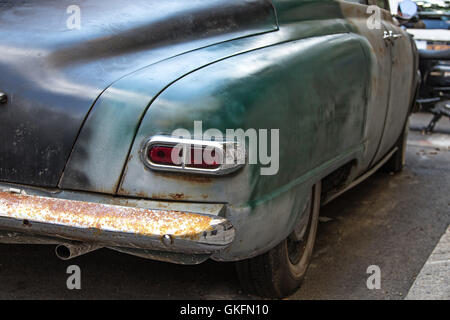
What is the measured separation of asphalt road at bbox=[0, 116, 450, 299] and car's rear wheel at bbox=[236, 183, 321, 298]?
98 millimetres

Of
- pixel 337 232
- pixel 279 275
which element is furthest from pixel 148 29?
pixel 337 232

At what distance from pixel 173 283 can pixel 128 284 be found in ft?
0.75

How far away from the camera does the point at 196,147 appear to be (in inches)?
84.1

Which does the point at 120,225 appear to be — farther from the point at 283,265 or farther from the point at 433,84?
the point at 433,84

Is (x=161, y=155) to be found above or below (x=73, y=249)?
above

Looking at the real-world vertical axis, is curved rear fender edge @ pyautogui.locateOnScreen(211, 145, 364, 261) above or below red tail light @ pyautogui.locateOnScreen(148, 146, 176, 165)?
below

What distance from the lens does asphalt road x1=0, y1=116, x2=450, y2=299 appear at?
3012 mm

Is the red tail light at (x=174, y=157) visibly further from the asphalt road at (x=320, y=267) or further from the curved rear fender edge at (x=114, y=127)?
the asphalt road at (x=320, y=267)

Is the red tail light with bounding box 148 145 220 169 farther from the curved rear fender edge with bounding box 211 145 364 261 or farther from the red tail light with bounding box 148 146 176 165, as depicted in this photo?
the curved rear fender edge with bounding box 211 145 364 261

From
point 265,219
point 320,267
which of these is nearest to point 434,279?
point 320,267

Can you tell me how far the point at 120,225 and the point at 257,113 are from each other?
0.65 meters

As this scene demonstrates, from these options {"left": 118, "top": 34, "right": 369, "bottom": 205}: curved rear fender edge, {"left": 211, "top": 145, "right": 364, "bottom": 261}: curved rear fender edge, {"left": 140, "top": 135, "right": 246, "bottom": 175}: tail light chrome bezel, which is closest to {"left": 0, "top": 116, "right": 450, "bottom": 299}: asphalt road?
{"left": 211, "top": 145, "right": 364, "bottom": 261}: curved rear fender edge

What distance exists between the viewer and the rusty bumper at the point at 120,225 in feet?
6.86

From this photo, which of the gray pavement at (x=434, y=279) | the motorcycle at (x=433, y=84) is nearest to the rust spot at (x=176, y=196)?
the gray pavement at (x=434, y=279)
